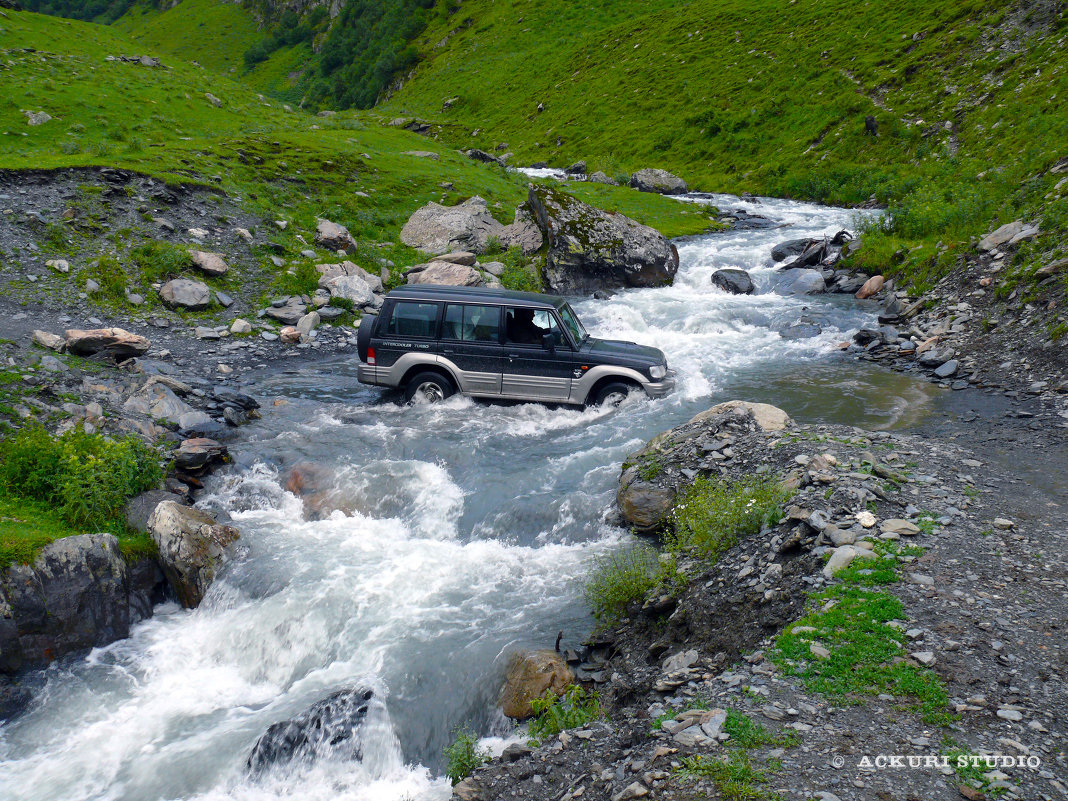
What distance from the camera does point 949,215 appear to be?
2266cm

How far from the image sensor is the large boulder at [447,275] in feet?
70.7

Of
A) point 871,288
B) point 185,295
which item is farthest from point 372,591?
point 871,288

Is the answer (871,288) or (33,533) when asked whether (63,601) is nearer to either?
(33,533)

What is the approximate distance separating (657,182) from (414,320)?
3103 cm

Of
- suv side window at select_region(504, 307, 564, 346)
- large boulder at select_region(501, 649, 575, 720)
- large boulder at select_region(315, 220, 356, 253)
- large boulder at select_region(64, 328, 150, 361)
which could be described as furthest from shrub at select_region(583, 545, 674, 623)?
large boulder at select_region(315, 220, 356, 253)

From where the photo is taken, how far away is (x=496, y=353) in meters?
14.4

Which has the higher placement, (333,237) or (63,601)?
(333,237)

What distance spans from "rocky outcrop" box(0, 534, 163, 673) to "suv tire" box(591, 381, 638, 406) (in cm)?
916

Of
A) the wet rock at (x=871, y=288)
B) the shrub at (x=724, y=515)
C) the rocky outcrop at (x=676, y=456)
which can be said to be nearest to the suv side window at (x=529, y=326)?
the rocky outcrop at (x=676, y=456)

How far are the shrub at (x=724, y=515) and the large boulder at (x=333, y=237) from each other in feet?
60.8

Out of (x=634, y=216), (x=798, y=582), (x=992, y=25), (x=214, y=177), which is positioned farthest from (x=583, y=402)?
(x=992, y=25)

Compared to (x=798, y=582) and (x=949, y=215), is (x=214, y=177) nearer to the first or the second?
(x=798, y=582)

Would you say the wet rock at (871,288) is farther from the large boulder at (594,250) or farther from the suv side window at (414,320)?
the suv side window at (414,320)

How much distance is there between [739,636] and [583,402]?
26.2 feet
